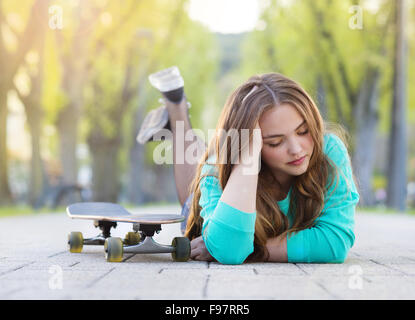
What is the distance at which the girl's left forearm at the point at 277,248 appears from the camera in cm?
371

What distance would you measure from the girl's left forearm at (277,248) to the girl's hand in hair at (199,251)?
391mm

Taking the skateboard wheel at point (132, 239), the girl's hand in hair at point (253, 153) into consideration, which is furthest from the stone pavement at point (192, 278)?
the girl's hand in hair at point (253, 153)

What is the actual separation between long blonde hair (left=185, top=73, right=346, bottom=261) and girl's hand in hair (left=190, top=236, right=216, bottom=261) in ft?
0.88

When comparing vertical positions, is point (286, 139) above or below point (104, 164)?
above

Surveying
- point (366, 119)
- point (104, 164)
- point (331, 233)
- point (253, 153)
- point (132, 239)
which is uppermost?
point (366, 119)

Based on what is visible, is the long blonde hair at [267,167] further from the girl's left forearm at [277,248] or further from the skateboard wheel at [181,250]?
the skateboard wheel at [181,250]

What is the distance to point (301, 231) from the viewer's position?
12.0ft

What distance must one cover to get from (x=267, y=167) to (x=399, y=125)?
41.1 feet

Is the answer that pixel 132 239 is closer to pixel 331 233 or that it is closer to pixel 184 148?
pixel 184 148

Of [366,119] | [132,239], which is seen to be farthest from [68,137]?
[132,239]

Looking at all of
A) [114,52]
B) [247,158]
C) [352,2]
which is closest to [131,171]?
[114,52]

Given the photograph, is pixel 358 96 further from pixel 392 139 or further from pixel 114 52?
pixel 114 52
